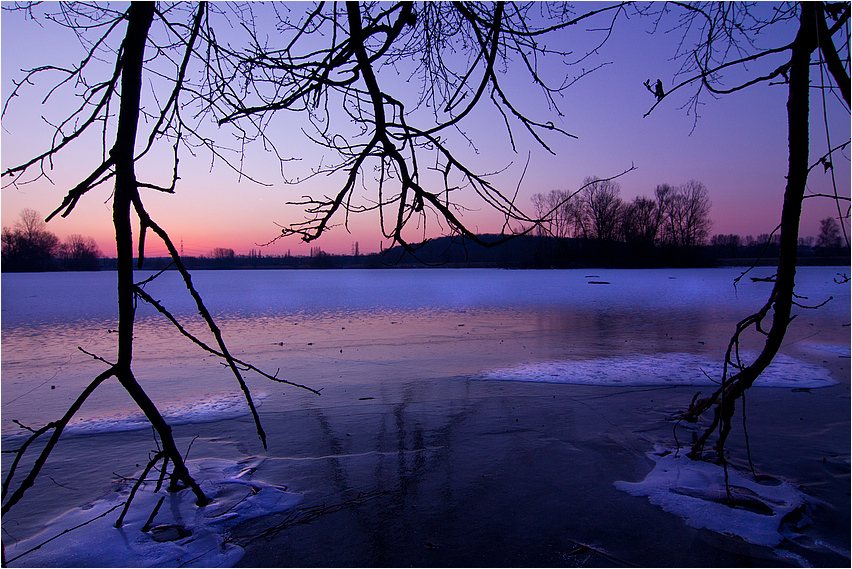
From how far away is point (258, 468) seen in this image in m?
4.22

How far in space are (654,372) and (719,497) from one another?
4.30m

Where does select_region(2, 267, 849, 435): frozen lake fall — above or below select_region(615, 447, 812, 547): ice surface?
above

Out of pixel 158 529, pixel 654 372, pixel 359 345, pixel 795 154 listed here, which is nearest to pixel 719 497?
pixel 795 154

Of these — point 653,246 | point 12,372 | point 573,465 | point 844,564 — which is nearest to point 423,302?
point 12,372

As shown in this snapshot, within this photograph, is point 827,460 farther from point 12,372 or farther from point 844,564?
point 12,372

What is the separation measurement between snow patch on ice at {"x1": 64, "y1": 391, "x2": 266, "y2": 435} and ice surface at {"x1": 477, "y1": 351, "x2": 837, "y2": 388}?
3.49 meters

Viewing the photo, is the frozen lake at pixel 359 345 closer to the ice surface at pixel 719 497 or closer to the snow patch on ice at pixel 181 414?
the snow patch on ice at pixel 181 414

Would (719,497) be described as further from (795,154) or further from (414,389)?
(414,389)

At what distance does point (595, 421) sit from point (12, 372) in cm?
899

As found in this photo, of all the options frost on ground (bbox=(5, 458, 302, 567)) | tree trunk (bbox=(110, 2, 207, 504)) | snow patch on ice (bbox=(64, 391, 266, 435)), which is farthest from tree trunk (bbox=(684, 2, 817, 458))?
snow patch on ice (bbox=(64, 391, 266, 435))

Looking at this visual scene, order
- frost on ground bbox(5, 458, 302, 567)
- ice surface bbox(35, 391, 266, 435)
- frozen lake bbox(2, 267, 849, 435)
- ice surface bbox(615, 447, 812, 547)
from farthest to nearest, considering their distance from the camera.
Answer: frozen lake bbox(2, 267, 849, 435)
ice surface bbox(35, 391, 266, 435)
ice surface bbox(615, 447, 812, 547)
frost on ground bbox(5, 458, 302, 567)

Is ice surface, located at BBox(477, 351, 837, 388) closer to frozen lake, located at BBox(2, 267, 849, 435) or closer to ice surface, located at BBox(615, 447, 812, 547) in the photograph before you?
frozen lake, located at BBox(2, 267, 849, 435)

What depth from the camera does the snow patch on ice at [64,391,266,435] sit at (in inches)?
213

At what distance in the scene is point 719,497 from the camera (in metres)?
3.56
